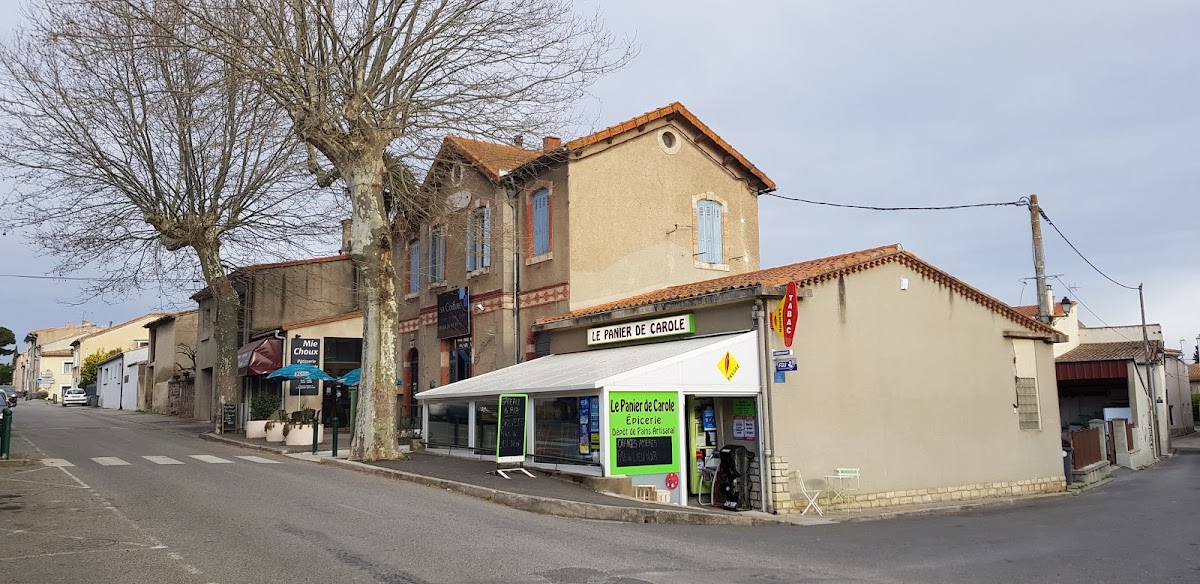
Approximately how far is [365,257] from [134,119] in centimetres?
1086

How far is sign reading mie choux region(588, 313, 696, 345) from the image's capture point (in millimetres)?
16359

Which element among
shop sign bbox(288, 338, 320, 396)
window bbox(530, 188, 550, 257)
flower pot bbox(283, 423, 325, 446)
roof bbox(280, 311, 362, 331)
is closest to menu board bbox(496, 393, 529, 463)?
window bbox(530, 188, 550, 257)

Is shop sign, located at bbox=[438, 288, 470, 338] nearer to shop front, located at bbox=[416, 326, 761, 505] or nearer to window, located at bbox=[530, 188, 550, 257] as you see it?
window, located at bbox=[530, 188, 550, 257]

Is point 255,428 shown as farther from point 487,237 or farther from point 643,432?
point 643,432

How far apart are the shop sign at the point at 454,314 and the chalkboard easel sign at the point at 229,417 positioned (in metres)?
7.52

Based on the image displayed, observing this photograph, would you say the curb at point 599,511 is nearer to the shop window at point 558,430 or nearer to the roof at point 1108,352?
the shop window at point 558,430

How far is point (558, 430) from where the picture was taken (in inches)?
614

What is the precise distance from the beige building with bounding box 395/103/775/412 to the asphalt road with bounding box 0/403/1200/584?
677 centimetres

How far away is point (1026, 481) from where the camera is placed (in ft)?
61.2

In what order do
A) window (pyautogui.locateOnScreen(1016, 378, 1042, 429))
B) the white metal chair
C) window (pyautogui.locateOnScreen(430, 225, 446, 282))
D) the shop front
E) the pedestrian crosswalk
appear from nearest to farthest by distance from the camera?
the shop front < the white metal chair < the pedestrian crosswalk < window (pyautogui.locateOnScreen(1016, 378, 1042, 429)) < window (pyautogui.locateOnScreen(430, 225, 446, 282))

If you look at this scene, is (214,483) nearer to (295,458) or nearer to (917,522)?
(295,458)

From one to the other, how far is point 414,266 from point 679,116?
9.93 m

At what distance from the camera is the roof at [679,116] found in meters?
20.0

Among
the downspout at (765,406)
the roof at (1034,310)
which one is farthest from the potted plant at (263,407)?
the roof at (1034,310)
